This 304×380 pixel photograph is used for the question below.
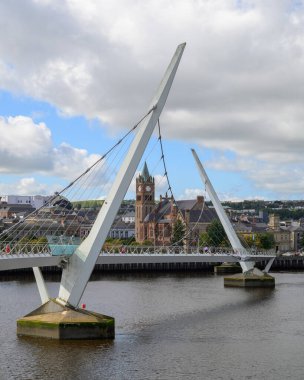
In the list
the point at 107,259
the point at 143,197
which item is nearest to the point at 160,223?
the point at 143,197

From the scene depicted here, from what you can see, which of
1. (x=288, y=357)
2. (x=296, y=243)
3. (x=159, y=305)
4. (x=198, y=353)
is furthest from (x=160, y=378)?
(x=296, y=243)

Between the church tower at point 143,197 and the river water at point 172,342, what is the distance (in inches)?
3802

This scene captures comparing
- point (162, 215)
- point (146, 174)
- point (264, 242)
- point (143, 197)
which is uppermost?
point (146, 174)

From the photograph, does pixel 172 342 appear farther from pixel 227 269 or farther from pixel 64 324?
pixel 227 269

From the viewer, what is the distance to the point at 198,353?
33531mm

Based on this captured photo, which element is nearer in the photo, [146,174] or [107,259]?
[107,259]

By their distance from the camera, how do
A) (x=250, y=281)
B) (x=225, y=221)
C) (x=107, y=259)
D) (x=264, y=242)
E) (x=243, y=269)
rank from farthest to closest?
(x=264, y=242) < (x=225, y=221) < (x=243, y=269) < (x=250, y=281) < (x=107, y=259)

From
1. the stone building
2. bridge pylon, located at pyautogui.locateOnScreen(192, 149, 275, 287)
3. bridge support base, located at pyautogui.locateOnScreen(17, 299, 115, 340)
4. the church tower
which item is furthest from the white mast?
the church tower

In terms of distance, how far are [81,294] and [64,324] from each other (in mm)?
1980

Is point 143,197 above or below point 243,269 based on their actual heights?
above

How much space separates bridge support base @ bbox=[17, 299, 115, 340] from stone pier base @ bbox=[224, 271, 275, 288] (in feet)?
121

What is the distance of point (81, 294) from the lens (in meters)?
36.5

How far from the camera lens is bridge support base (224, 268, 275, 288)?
71.8 metres

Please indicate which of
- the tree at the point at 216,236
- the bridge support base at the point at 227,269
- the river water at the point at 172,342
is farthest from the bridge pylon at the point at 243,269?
the tree at the point at 216,236
